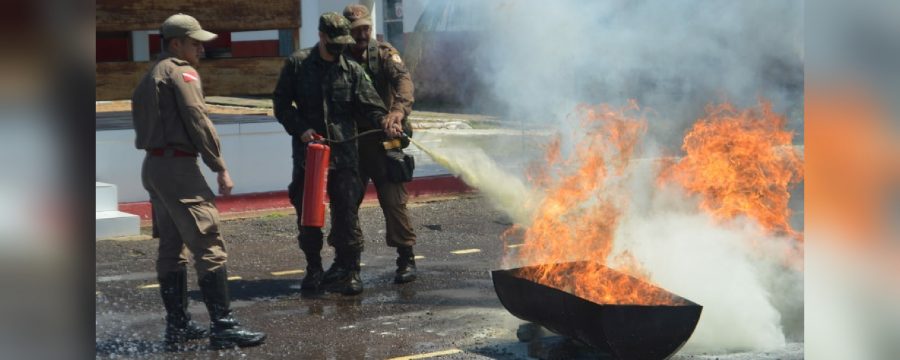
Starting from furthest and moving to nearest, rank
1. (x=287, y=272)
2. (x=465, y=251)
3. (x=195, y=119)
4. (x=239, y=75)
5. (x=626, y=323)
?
(x=239, y=75) → (x=465, y=251) → (x=287, y=272) → (x=195, y=119) → (x=626, y=323)

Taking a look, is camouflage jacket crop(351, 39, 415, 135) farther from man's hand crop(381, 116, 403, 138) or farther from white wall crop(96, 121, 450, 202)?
white wall crop(96, 121, 450, 202)

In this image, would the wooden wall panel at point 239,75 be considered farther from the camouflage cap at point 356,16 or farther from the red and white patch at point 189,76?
the red and white patch at point 189,76

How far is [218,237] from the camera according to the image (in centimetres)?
575

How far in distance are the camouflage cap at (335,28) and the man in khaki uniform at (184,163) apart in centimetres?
107

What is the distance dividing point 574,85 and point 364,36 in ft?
17.5

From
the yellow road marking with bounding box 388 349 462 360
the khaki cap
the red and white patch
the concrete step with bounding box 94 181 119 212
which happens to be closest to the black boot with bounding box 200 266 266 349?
the yellow road marking with bounding box 388 349 462 360

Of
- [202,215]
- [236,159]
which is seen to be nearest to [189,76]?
[202,215]

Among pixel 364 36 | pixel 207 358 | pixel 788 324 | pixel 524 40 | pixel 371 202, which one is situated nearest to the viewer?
pixel 207 358

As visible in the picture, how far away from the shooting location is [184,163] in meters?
5.66

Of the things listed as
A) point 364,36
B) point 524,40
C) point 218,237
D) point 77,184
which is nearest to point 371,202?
point 524,40

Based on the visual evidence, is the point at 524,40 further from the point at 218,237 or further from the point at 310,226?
the point at 218,237

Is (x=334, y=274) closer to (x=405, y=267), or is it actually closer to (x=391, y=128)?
(x=405, y=267)

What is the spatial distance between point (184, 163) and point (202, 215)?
280mm

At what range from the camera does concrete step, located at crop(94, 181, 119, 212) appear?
941cm
